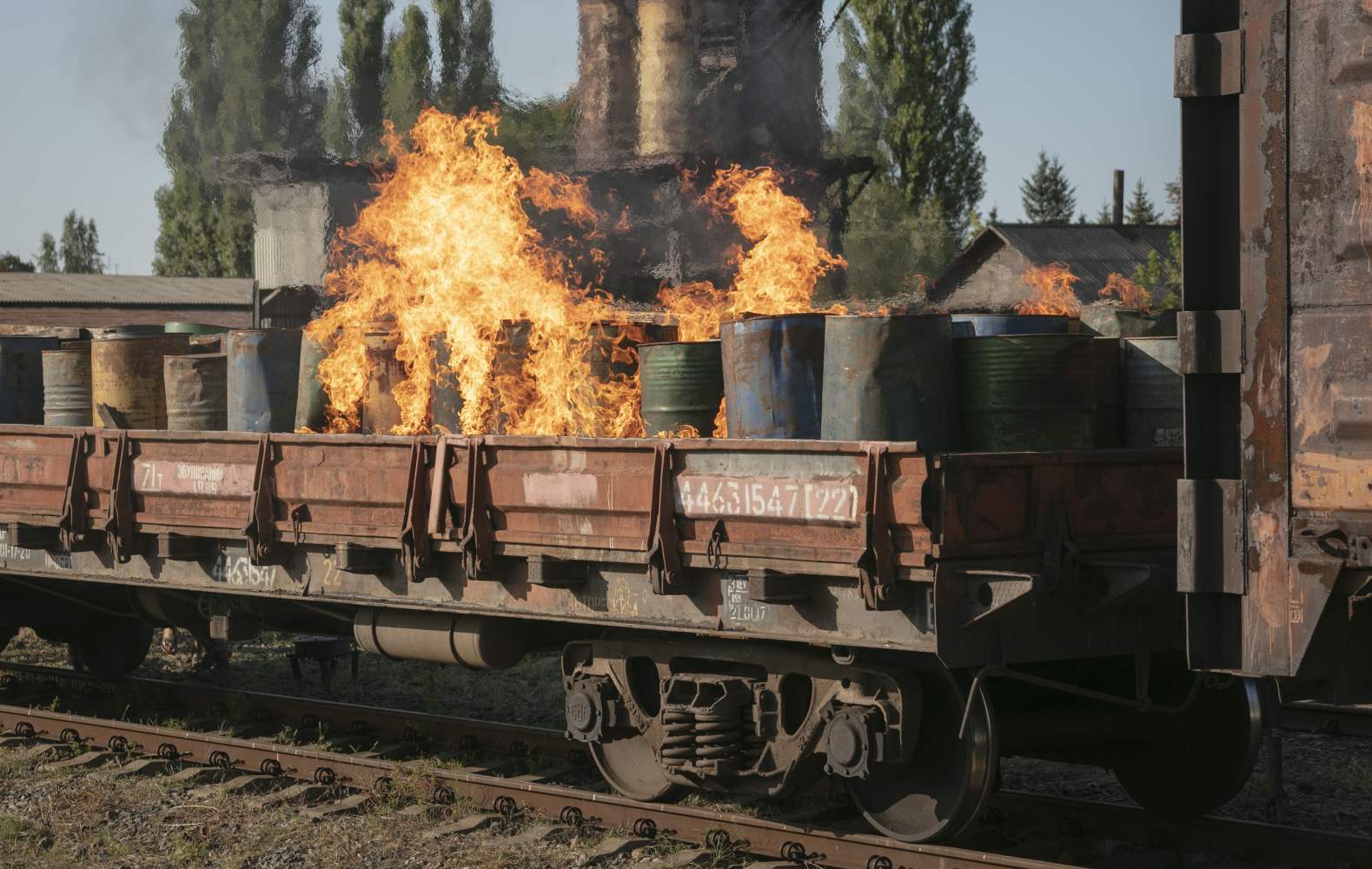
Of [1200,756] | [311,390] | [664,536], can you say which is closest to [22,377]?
[311,390]

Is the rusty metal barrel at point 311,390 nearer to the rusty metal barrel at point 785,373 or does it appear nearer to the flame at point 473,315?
the flame at point 473,315

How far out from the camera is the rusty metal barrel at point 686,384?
8094mm

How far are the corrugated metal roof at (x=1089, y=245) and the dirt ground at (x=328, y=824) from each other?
3237 centimetres

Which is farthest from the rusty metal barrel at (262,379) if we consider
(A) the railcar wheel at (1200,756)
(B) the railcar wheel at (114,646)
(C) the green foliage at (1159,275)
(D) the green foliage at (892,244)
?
(C) the green foliage at (1159,275)

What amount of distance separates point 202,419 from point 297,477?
1.88 m

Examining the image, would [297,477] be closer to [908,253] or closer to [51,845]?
[51,845]

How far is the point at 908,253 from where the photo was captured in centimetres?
4169

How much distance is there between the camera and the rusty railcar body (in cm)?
498

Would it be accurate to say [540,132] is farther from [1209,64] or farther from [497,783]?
[1209,64]

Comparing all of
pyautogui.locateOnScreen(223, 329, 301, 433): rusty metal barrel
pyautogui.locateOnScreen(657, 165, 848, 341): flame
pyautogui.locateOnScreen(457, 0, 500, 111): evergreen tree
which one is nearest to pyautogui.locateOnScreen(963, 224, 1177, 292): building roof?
pyautogui.locateOnScreen(457, 0, 500, 111): evergreen tree

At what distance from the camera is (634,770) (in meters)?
8.22

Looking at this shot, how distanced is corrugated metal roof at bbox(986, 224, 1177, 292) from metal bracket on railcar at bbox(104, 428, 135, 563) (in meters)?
33.7

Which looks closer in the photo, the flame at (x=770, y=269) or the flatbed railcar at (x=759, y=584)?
the flatbed railcar at (x=759, y=584)

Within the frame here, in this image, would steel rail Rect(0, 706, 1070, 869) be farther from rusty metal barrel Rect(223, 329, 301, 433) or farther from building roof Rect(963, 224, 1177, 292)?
building roof Rect(963, 224, 1177, 292)
